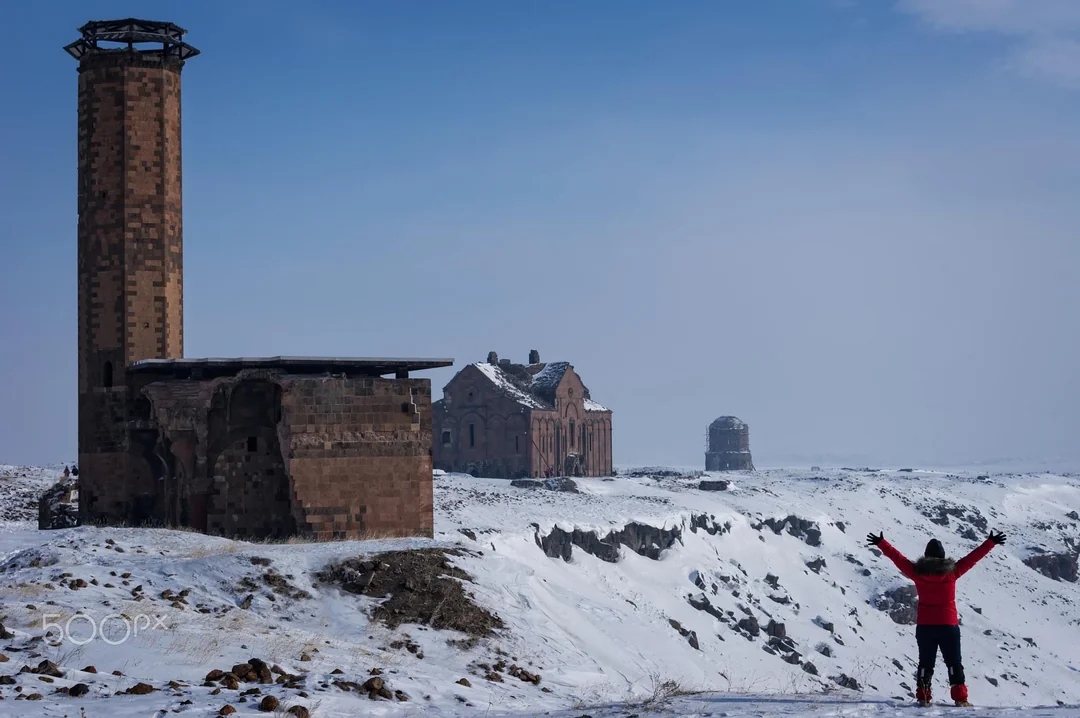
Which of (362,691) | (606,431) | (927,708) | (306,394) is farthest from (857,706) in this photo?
(606,431)

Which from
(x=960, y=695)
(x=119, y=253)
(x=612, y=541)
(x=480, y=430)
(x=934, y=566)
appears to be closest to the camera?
(x=960, y=695)

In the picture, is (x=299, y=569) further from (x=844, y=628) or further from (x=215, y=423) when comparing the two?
(x=844, y=628)

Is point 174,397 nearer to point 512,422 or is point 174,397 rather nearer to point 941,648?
point 941,648

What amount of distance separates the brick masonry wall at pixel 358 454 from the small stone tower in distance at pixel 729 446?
3305 inches

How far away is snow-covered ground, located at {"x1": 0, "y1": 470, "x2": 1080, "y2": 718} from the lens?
10891 mm

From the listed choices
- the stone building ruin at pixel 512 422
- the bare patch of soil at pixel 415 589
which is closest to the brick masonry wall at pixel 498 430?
the stone building ruin at pixel 512 422

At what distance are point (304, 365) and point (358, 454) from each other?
2311 millimetres

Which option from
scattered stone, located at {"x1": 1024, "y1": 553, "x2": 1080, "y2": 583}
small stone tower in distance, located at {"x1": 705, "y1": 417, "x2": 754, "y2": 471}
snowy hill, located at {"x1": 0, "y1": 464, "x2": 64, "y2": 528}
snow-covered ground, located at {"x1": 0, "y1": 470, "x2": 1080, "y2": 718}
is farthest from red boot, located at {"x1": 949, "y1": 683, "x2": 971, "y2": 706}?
small stone tower in distance, located at {"x1": 705, "y1": 417, "x2": 754, "y2": 471}

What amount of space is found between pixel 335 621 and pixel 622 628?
7.28m

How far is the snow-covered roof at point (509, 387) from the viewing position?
212ft

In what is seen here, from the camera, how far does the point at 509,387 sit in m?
65.6

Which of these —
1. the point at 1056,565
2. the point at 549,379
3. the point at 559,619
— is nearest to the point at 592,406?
the point at 549,379

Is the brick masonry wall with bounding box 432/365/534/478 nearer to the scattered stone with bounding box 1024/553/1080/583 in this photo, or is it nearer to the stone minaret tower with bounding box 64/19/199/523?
the scattered stone with bounding box 1024/553/1080/583

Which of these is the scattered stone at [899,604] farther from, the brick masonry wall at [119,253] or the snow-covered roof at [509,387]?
the brick masonry wall at [119,253]
